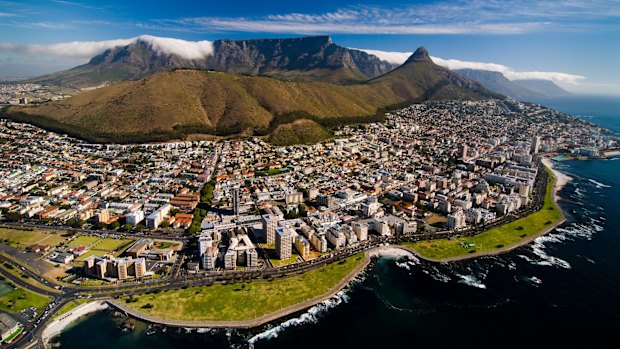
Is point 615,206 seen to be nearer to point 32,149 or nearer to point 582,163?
point 582,163

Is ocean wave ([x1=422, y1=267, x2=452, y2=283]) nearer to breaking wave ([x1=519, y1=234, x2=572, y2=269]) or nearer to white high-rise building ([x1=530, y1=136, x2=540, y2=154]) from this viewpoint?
breaking wave ([x1=519, y1=234, x2=572, y2=269])

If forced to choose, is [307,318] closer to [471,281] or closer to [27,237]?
[471,281]

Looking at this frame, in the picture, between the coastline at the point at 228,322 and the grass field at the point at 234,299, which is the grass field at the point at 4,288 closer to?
the coastline at the point at 228,322

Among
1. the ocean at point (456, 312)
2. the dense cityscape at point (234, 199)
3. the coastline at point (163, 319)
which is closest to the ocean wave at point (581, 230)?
the ocean at point (456, 312)

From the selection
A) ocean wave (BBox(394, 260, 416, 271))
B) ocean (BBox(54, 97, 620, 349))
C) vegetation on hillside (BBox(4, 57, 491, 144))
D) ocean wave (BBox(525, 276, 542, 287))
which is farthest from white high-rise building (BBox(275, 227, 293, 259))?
vegetation on hillside (BBox(4, 57, 491, 144))

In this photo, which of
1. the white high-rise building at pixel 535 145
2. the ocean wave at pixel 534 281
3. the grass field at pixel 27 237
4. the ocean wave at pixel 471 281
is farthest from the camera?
the white high-rise building at pixel 535 145

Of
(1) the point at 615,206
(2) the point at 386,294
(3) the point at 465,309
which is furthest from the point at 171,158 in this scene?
(1) the point at 615,206

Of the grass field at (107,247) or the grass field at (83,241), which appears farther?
the grass field at (83,241)
